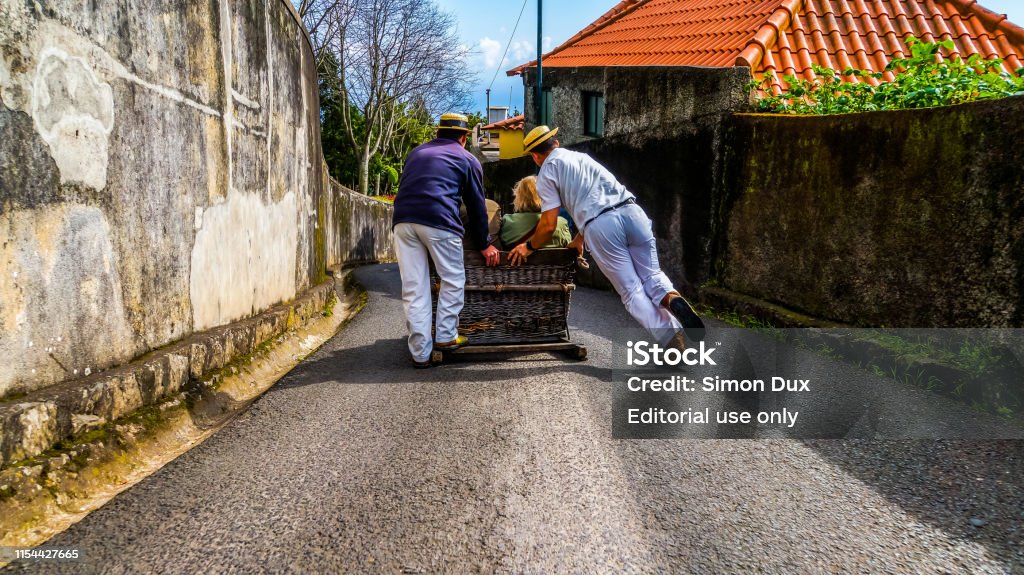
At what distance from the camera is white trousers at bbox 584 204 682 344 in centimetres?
455

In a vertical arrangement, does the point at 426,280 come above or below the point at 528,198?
below

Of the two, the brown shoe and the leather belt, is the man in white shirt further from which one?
the brown shoe

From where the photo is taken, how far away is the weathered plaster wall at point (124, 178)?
248 centimetres

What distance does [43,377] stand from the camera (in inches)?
102

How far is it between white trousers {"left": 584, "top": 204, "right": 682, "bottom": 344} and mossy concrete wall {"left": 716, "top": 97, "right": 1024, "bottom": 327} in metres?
1.61

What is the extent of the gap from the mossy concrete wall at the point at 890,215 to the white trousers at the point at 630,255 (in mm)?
1608

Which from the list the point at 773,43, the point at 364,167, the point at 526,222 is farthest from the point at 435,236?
the point at 364,167

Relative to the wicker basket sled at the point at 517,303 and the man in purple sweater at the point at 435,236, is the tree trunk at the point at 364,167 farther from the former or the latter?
the wicker basket sled at the point at 517,303

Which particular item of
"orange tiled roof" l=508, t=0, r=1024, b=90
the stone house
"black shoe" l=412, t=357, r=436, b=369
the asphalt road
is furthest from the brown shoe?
"orange tiled roof" l=508, t=0, r=1024, b=90

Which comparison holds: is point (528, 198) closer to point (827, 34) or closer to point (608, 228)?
point (608, 228)

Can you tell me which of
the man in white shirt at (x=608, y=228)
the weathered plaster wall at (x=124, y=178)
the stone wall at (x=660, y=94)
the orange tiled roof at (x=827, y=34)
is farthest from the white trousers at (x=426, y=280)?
the orange tiled roof at (x=827, y=34)

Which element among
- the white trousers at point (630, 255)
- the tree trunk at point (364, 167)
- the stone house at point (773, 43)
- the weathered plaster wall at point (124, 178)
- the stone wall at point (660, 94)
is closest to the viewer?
the weathered plaster wall at point (124, 178)

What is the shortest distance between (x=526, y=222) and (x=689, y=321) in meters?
1.51

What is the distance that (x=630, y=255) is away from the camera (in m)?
4.70
